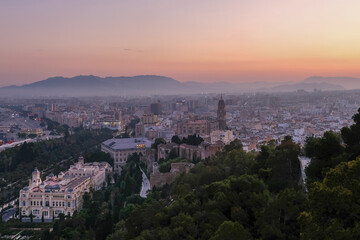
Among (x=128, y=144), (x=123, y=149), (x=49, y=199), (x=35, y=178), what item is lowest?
(x=49, y=199)

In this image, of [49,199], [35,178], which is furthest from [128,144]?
[49,199]

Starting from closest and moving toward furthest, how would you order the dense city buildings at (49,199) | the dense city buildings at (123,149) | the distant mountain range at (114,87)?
the dense city buildings at (49,199) < the dense city buildings at (123,149) < the distant mountain range at (114,87)

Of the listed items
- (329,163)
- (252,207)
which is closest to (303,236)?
(252,207)

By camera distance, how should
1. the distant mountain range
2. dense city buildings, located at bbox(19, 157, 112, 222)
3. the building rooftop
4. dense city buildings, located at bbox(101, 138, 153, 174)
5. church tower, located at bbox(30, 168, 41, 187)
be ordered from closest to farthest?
dense city buildings, located at bbox(19, 157, 112, 222) → church tower, located at bbox(30, 168, 41, 187) → dense city buildings, located at bbox(101, 138, 153, 174) → the building rooftop → the distant mountain range

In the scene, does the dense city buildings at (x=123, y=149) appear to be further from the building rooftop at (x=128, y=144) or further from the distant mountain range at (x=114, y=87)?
the distant mountain range at (x=114, y=87)

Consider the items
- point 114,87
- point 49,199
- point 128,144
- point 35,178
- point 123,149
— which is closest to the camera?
point 49,199

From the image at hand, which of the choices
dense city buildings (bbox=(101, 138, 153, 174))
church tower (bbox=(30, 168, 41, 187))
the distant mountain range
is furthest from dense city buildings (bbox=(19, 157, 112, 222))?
the distant mountain range

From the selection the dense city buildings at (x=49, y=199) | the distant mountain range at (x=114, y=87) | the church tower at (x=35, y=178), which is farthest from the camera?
the distant mountain range at (x=114, y=87)

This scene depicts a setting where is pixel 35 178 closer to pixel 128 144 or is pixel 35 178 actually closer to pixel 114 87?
pixel 128 144

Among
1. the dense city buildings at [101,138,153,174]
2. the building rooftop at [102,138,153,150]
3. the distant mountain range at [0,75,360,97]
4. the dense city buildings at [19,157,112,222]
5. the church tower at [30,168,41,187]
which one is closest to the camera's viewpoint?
the dense city buildings at [19,157,112,222]

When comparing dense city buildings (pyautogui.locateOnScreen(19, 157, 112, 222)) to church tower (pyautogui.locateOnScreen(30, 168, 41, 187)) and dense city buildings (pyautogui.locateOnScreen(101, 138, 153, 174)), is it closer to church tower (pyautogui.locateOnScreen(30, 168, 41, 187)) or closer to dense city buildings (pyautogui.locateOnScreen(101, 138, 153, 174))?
church tower (pyautogui.locateOnScreen(30, 168, 41, 187))

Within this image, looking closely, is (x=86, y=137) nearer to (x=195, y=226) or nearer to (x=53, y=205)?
(x=53, y=205)

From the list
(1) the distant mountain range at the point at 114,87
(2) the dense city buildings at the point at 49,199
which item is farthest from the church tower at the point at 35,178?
(1) the distant mountain range at the point at 114,87
